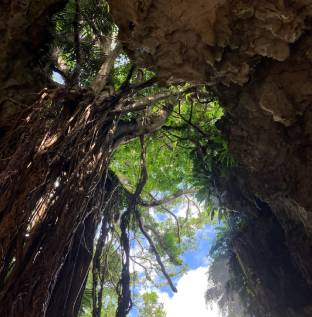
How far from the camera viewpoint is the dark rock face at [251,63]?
296 cm

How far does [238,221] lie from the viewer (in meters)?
5.88

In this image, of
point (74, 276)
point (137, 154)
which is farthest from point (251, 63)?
point (137, 154)

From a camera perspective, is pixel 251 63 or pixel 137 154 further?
pixel 137 154

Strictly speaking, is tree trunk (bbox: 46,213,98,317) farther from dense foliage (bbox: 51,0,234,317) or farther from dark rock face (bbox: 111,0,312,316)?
dark rock face (bbox: 111,0,312,316)

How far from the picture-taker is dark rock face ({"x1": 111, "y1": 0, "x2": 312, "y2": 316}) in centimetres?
296

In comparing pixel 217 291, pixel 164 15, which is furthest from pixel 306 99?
pixel 217 291

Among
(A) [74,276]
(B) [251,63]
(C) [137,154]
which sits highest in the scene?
(C) [137,154]

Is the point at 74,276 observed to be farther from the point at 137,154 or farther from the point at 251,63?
the point at 137,154

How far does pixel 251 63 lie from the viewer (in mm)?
3301

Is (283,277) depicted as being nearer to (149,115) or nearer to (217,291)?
(149,115)

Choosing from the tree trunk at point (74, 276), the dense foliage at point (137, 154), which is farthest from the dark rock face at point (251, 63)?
the tree trunk at point (74, 276)

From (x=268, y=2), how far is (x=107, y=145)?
6.16 feet

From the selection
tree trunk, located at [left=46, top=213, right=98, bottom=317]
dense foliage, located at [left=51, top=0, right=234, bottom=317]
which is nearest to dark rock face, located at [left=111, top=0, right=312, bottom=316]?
dense foliage, located at [left=51, top=0, right=234, bottom=317]

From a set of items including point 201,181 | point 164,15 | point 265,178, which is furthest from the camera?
point 201,181
